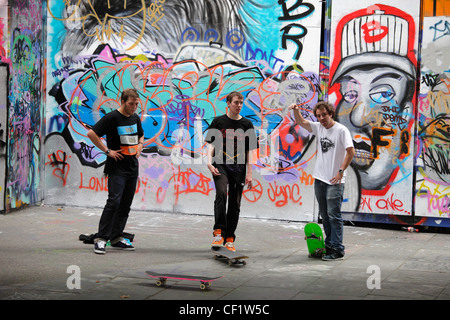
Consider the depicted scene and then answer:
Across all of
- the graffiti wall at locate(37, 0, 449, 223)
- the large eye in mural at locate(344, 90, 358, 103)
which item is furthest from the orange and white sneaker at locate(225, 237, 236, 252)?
the large eye in mural at locate(344, 90, 358, 103)

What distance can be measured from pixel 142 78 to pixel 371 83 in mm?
3538

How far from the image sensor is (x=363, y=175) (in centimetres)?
959

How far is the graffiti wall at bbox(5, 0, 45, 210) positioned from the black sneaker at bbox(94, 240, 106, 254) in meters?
3.10

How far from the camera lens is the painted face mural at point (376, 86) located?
30.8 feet

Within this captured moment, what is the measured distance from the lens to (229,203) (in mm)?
7609

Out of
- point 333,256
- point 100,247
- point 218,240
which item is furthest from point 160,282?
point 333,256

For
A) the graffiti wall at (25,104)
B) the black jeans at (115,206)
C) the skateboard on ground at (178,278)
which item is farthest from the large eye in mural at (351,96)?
the graffiti wall at (25,104)

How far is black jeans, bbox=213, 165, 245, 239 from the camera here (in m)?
7.48

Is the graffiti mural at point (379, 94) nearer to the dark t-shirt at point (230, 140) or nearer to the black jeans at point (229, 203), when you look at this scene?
the dark t-shirt at point (230, 140)

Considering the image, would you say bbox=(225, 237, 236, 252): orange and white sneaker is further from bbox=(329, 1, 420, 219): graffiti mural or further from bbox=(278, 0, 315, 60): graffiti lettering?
bbox=(278, 0, 315, 60): graffiti lettering

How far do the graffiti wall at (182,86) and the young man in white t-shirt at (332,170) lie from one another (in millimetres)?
2390

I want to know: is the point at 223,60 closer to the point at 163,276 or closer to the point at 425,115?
the point at 425,115

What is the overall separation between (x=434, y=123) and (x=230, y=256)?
402cm
